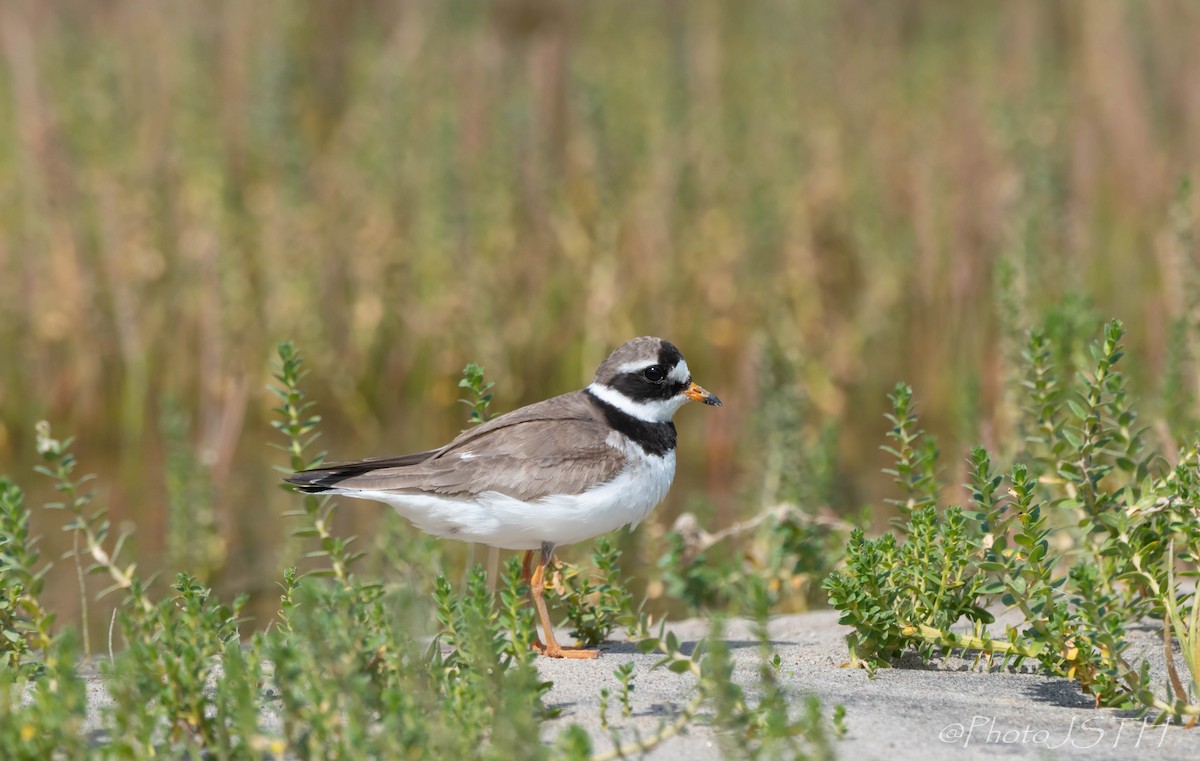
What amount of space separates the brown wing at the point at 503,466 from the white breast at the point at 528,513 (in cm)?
4

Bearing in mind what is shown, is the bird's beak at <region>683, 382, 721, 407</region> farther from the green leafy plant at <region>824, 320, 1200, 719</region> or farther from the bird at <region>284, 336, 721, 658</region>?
the green leafy plant at <region>824, 320, 1200, 719</region>

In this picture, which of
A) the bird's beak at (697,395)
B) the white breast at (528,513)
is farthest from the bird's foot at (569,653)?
the bird's beak at (697,395)

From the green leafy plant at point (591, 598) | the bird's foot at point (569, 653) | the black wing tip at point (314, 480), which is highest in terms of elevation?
the black wing tip at point (314, 480)

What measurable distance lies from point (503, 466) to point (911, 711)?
178cm

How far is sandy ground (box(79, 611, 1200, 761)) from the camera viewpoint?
3.67 metres

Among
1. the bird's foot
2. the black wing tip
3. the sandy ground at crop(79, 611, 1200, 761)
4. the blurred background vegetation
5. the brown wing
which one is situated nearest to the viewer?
the sandy ground at crop(79, 611, 1200, 761)

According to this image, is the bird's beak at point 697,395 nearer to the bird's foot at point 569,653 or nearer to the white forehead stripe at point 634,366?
the white forehead stripe at point 634,366

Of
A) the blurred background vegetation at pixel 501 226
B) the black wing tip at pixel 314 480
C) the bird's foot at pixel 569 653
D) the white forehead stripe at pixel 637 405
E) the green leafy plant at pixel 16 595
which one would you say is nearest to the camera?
the green leafy plant at pixel 16 595

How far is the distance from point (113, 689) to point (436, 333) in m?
6.59

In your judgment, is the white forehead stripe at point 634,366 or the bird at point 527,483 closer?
the bird at point 527,483

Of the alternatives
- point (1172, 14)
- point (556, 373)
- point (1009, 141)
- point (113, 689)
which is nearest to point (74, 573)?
point (556, 373)

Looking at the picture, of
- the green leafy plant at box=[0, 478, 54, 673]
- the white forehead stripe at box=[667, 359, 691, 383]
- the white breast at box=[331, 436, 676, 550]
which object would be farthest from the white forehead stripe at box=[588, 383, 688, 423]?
the green leafy plant at box=[0, 478, 54, 673]

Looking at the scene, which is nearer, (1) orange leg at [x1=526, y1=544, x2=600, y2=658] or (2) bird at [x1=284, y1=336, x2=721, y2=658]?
(1) orange leg at [x1=526, y1=544, x2=600, y2=658]

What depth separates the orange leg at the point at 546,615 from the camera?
4.79 m
